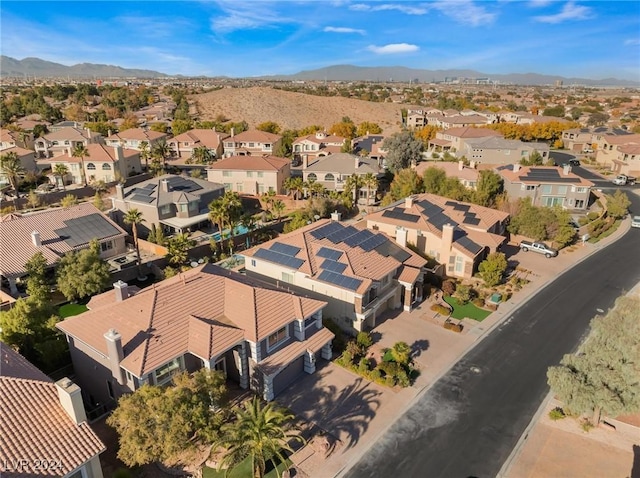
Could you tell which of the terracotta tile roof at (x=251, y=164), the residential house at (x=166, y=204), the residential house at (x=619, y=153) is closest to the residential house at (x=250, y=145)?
the terracotta tile roof at (x=251, y=164)

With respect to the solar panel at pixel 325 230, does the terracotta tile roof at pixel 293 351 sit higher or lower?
lower

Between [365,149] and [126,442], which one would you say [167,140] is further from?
[126,442]

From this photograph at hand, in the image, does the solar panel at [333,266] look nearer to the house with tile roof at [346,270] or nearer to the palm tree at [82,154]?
the house with tile roof at [346,270]

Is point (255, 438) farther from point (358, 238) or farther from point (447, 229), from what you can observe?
point (447, 229)

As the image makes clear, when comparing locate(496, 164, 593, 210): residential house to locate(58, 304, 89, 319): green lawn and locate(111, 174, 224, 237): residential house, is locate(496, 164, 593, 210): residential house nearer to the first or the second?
locate(111, 174, 224, 237): residential house

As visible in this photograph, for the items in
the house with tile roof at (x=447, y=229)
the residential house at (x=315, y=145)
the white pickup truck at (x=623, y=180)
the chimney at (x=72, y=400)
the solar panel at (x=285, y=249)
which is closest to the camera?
the chimney at (x=72, y=400)

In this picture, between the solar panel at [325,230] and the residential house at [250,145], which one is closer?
the solar panel at [325,230]
